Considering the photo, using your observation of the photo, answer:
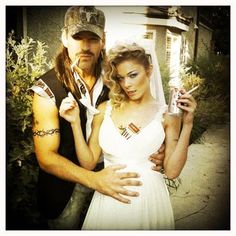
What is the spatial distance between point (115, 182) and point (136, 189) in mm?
185

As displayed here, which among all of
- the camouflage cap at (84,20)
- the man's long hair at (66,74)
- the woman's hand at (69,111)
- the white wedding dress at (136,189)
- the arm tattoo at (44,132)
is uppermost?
the camouflage cap at (84,20)

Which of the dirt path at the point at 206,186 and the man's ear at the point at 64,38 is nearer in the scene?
the man's ear at the point at 64,38

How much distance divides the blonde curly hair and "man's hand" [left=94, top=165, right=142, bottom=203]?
24.3 inches

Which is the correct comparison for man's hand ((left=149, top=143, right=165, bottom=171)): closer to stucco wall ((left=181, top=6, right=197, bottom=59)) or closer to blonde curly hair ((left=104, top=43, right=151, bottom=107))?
blonde curly hair ((left=104, top=43, right=151, bottom=107))

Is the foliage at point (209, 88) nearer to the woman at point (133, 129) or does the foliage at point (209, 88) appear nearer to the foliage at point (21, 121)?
the woman at point (133, 129)

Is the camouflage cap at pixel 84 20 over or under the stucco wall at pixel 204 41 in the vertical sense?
over

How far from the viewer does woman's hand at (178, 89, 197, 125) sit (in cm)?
365

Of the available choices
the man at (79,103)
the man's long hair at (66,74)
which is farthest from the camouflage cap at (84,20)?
the man's long hair at (66,74)

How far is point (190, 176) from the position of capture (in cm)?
374

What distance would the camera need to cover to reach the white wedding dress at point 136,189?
11.9 ft

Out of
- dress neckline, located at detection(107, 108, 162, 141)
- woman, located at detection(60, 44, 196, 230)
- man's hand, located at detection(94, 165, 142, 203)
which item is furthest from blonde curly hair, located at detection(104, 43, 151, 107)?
man's hand, located at detection(94, 165, 142, 203)

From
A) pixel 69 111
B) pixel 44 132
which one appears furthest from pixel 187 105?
pixel 44 132
